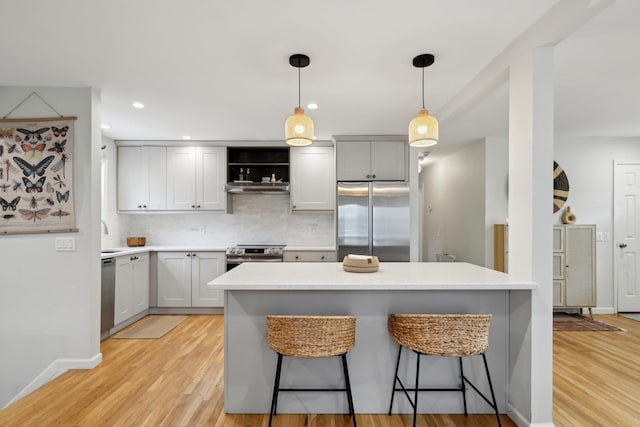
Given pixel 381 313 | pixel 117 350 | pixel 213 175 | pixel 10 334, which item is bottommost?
pixel 117 350

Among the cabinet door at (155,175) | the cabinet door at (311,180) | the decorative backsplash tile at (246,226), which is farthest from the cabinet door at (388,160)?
the cabinet door at (155,175)

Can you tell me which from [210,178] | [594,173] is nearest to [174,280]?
[210,178]

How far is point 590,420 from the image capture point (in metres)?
2.07

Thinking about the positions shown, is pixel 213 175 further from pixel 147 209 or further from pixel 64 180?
pixel 64 180

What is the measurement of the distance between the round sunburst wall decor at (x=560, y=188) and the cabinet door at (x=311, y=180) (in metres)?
3.07

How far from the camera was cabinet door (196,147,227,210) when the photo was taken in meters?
4.65

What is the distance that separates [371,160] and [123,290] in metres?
3.40

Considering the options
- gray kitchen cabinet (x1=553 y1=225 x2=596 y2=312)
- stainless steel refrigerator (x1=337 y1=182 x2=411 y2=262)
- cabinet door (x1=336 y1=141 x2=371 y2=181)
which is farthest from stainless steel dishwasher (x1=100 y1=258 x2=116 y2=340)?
gray kitchen cabinet (x1=553 y1=225 x2=596 y2=312)

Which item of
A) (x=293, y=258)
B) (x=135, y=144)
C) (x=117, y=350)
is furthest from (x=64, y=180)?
(x=293, y=258)

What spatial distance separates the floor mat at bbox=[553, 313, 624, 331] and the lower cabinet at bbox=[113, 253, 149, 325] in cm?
501

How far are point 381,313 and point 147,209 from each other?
384cm

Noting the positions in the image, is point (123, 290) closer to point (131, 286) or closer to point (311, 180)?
point (131, 286)

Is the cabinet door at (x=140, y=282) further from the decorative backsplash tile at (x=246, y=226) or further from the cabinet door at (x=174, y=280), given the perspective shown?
the decorative backsplash tile at (x=246, y=226)

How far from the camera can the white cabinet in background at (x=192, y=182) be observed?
4645 millimetres
